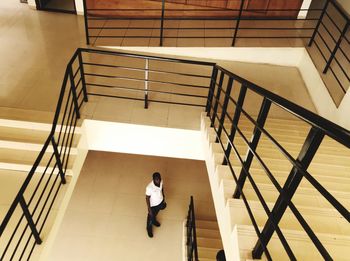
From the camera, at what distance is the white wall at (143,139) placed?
3752 millimetres

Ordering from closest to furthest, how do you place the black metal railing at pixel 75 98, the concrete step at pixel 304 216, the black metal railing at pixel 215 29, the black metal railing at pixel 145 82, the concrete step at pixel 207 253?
the concrete step at pixel 304 216, the black metal railing at pixel 75 98, the black metal railing at pixel 145 82, the concrete step at pixel 207 253, the black metal railing at pixel 215 29

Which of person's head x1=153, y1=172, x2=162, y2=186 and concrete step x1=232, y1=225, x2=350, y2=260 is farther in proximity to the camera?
person's head x1=153, y1=172, x2=162, y2=186

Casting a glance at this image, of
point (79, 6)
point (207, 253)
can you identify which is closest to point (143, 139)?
point (207, 253)

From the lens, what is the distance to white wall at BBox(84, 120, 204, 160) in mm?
3752

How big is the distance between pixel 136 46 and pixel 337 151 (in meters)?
3.49

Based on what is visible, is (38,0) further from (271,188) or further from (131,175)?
(271,188)

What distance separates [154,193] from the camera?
4.30 meters

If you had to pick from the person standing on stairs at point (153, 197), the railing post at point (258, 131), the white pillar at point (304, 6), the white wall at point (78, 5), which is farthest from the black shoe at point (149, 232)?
the white pillar at point (304, 6)

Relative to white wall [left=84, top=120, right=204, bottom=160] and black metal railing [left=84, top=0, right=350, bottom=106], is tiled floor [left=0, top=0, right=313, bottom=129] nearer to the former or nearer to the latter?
white wall [left=84, top=120, right=204, bottom=160]

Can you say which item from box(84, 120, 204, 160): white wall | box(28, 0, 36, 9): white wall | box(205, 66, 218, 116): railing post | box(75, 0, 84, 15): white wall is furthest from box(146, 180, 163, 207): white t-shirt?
box(28, 0, 36, 9): white wall

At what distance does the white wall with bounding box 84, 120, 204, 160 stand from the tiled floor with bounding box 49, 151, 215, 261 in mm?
1810

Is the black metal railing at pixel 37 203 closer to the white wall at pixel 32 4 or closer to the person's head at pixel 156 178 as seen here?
the person's head at pixel 156 178

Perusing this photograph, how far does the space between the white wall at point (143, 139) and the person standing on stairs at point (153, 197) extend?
1.39 ft

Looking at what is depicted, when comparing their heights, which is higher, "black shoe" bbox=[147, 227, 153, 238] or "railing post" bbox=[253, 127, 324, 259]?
"black shoe" bbox=[147, 227, 153, 238]
